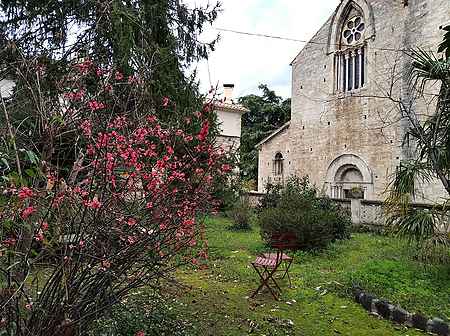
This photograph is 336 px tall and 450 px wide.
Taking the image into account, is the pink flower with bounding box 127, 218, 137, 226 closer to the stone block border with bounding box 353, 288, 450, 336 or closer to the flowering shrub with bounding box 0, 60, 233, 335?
the flowering shrub with bounding box 0, 60, 233, 335

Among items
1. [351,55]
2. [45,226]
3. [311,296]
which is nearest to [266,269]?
[311,296]

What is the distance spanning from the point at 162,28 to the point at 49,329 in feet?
25.5

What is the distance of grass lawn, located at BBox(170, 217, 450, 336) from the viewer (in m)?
5.12

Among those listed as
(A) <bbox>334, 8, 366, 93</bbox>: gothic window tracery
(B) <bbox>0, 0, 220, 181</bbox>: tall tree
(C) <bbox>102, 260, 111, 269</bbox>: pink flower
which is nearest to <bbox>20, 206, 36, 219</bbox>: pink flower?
(C) <bbox>102, 260, 111, 269</bbox>: pink flower

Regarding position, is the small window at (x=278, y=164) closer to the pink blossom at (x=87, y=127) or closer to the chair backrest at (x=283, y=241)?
the chair backrest at (x=283, y=241)

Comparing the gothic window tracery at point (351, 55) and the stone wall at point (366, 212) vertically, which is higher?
the gothic window tracery at point (351, 55)

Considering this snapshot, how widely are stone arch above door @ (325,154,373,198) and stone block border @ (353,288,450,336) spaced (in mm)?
12701

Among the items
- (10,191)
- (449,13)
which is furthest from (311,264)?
(449,13)

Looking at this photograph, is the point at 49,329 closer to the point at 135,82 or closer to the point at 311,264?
the point at 135,82

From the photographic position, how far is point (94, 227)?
9.29ft

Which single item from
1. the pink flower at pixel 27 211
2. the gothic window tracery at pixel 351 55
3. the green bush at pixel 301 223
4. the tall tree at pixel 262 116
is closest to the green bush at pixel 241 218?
the green bush at pixel 301 223

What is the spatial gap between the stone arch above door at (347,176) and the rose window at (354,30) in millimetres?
6262

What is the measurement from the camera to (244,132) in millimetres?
36344

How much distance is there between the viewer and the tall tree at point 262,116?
116ft
